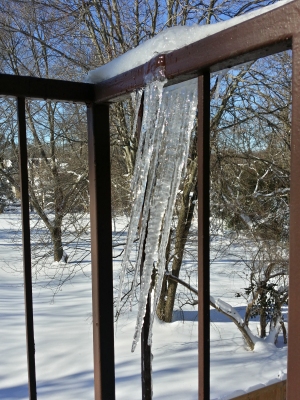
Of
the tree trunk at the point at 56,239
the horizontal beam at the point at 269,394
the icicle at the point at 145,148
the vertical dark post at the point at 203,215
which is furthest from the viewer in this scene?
the tree trunk at the point at 56,239

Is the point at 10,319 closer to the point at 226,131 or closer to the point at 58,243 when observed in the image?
the point at 58,243

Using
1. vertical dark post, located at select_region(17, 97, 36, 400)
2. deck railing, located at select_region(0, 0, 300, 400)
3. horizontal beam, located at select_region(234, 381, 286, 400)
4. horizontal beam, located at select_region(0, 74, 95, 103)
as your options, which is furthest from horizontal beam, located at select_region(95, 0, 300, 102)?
horizontal beam, located at select_region(234, 381, 286, 400)

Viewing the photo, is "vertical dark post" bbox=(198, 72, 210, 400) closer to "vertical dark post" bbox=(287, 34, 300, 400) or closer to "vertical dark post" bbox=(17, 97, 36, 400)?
"vertical dark post" bbox=(287, 34, 300, 400)

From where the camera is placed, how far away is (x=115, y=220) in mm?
5855

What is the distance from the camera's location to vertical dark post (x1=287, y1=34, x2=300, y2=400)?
46 cm

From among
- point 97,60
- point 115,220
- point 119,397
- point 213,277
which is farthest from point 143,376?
point 213,277

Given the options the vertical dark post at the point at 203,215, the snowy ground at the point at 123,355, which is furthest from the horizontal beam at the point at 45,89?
the snowy ground at the point at 123,355

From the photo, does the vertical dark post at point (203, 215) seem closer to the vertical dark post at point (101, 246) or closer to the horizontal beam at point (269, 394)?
the vertical dark post at point (101, 246)

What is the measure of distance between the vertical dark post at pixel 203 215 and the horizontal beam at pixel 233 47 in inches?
1.4

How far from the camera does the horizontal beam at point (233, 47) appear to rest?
47 cm

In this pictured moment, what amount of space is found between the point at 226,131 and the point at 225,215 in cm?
140

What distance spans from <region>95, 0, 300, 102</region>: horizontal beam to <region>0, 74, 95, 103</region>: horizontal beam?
18 cm

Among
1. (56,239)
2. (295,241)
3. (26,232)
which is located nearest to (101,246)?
(26,232)

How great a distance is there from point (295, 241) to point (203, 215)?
0.21 meters
